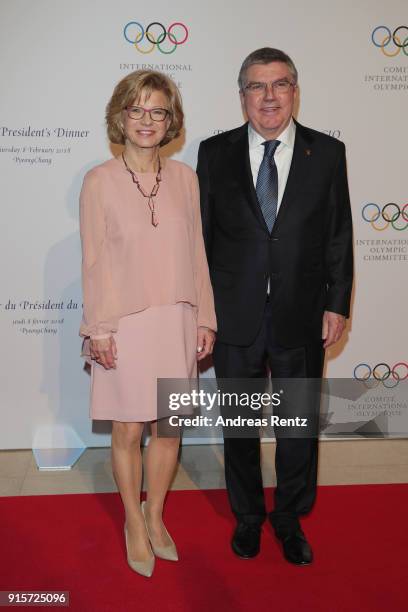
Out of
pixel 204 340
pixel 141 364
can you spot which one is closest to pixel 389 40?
pixel 204 340

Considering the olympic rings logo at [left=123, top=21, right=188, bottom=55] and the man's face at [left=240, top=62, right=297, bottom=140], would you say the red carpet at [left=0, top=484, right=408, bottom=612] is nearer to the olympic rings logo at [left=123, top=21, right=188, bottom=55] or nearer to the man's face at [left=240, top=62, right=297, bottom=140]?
the man's face at [left=240, top=62, right=297, bottom=140]

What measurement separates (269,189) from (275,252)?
0.24m

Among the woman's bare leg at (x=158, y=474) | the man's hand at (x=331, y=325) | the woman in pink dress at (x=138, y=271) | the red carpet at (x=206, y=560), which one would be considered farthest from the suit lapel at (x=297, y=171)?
the red carpet at (x=206, y=560)

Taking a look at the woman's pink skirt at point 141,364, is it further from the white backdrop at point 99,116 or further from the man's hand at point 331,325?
the white backdrop at point 99,116

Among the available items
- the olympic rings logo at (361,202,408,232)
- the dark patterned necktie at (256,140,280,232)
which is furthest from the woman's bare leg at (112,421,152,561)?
the olympic rings logo at (361,202,408,232)

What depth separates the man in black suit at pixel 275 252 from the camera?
2.77 meters

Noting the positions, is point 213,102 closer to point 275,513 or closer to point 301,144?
point 301,144

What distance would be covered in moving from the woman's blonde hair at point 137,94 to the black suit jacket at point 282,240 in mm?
310

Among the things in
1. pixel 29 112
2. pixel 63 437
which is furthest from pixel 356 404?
pixel 29 112

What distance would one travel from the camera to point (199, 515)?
3.23m

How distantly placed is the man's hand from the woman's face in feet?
3.16

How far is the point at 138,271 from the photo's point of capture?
2600 mm

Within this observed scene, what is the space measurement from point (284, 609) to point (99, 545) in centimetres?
81

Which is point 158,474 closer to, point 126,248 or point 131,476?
point 131,476
